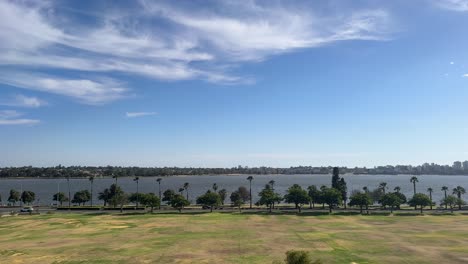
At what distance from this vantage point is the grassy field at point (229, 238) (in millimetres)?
62250

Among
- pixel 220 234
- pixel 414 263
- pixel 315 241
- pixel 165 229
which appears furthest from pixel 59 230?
pixel 414 263

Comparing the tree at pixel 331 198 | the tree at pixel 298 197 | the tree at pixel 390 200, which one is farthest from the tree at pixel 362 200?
the tree at pixel 298 197

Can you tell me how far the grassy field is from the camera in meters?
62.2

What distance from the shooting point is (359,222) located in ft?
336

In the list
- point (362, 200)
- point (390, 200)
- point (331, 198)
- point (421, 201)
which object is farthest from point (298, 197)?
point (421, 201)

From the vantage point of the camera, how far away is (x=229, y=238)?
257 feet

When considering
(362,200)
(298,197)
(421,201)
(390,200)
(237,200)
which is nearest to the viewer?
(362,200)

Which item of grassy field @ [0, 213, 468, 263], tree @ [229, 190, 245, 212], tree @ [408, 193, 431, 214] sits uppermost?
tree @ [408, 193, 431, 214]

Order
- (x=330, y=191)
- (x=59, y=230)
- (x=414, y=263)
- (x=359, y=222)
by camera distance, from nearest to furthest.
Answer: (x=414, y=263)
(x=59, y=230)
(x=359, y=222)
(x=330, y=191)

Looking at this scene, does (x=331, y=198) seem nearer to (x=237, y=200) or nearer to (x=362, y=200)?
(x=362, y=200)

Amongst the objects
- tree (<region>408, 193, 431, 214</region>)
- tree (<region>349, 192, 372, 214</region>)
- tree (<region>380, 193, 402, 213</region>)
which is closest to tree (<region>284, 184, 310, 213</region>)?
tree (<region>349, 192, 372, 214</region>)

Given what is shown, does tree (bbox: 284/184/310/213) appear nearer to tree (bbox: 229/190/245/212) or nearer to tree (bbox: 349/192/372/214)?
tree (bbox: 349/192/372/214)

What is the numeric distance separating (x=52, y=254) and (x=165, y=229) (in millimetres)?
29759

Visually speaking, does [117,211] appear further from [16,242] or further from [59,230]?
[16,242]
